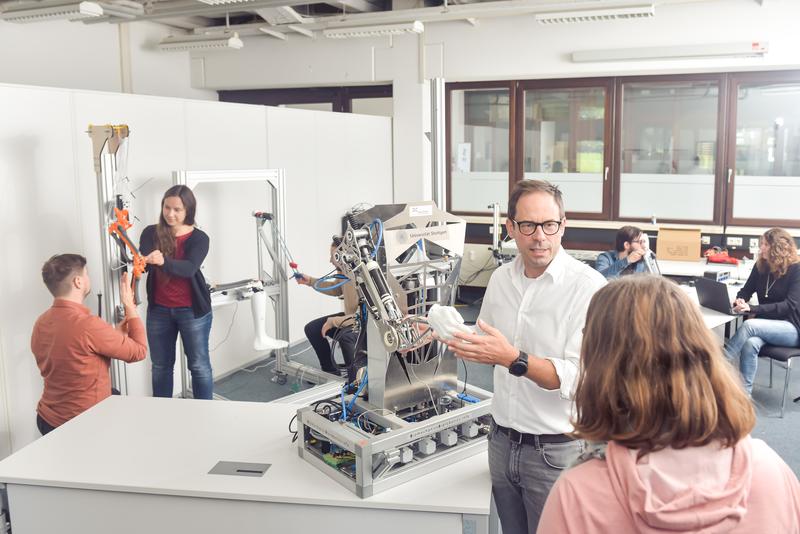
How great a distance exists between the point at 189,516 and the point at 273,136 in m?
3.85

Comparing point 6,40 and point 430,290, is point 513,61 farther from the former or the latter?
point 430,290

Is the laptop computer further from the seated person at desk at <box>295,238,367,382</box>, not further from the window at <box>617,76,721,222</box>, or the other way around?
the seated person at desk at <box>295,238,367,382</box>

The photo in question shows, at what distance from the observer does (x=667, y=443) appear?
3.34 ft

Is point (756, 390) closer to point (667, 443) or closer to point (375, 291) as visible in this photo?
point (375, 291)

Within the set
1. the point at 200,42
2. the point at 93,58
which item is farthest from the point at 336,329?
the point at 93,58

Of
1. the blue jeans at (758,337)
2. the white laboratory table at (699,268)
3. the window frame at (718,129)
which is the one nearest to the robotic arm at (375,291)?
the blue jeans at (758,337)

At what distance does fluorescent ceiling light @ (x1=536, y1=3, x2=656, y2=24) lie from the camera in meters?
5.21

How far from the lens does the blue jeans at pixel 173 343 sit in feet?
12.7

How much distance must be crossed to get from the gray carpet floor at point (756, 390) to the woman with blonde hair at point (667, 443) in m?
2.75

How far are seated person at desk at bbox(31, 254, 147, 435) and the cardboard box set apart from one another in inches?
185

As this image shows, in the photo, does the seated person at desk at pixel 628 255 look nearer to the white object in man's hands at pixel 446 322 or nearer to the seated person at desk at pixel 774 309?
the seated person at desk at pixel 774 309

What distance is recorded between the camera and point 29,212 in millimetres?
3592

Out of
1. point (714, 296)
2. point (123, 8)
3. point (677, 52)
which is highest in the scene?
point (123, 8)

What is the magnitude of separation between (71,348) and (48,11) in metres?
3.58
